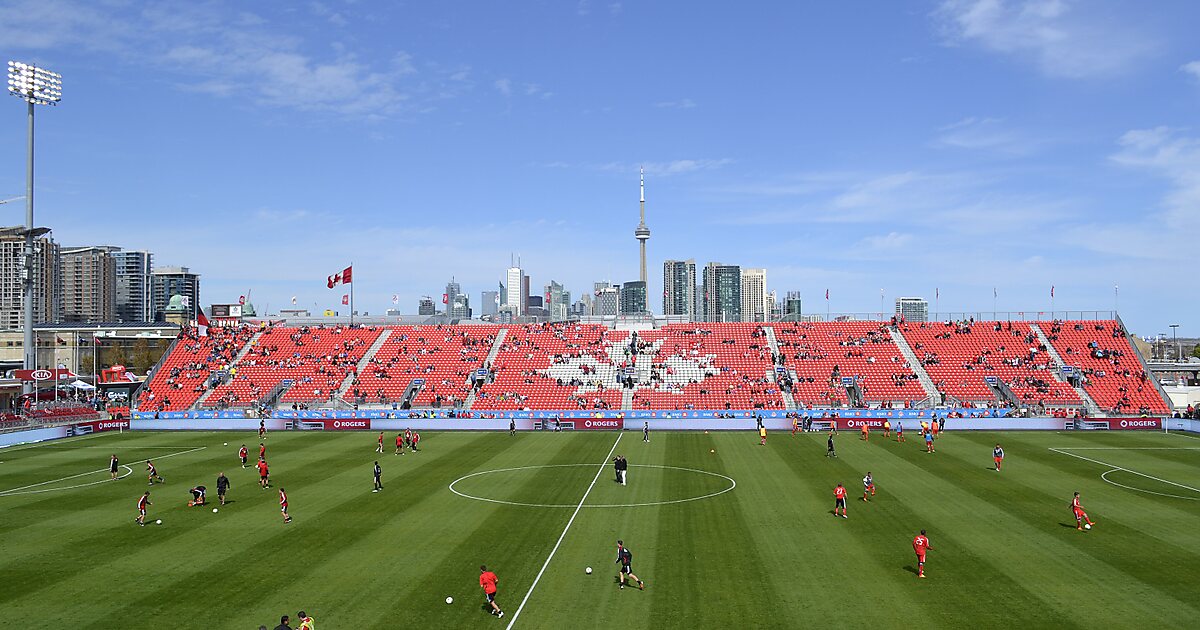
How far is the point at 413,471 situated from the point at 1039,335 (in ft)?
226

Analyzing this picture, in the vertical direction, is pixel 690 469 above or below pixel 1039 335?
below

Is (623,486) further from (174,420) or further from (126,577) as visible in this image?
(174,420)

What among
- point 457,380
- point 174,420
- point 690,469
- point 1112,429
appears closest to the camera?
point 690,469

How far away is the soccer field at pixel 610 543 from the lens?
69.7 ft

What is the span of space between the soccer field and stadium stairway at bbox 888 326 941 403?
26.1 meters

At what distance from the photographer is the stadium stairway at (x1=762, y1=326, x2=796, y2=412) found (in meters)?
75.6

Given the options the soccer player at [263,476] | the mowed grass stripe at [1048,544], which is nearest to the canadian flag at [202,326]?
the soccer player at [263,476]

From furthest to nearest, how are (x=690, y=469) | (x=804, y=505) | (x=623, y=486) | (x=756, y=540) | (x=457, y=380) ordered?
(x=457, y=380) → (x=690, y=469) → (x=623, y=486) → (x=804, y=505) → (x=756, y=540)

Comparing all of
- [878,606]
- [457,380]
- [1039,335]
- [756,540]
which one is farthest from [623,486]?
[1039,335]

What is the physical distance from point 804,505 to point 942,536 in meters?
6.70

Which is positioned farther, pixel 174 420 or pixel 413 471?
pixel 174 420

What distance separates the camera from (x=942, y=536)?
28781mm

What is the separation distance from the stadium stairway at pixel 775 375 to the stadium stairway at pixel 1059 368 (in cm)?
2439

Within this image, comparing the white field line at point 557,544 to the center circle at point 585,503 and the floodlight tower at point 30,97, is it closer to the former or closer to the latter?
the center circle at point 585,503
